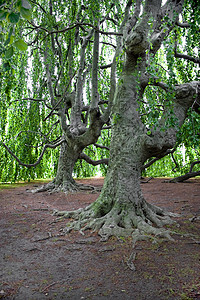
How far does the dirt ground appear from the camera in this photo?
197 cm

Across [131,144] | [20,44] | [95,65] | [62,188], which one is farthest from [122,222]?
[62,188]

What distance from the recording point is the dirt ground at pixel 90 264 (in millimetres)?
1967

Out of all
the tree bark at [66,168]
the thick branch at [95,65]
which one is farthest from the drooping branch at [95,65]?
the tree bark at [66,168]

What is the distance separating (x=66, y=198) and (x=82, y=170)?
13.5 feet

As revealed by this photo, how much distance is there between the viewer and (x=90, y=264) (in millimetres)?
2447

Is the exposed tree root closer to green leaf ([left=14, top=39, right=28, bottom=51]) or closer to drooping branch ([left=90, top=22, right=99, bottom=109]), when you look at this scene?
green leaf ([left=14, top=39, right=28, bottom=51])

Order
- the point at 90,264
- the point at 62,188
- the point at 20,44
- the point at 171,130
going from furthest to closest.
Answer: the point at 62,188, the point at 171,130, the point at 90,264, the point at 20,44

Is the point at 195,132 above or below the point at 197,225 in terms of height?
above

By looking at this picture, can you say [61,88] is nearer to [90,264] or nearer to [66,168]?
[66,168]

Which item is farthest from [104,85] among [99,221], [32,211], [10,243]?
[10,243]

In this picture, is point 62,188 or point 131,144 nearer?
point 131,144

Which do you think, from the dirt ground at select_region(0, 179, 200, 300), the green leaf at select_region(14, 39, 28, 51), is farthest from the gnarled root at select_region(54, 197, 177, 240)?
the green leaf at select_region(14, 39, 28, 51)

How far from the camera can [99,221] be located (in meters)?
3.48

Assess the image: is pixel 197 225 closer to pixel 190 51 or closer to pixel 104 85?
pixel 190 51
